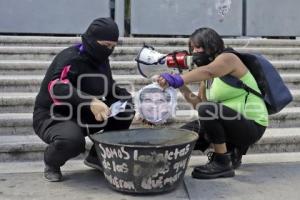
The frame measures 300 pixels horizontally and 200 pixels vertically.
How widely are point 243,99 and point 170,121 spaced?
1169 millimetres

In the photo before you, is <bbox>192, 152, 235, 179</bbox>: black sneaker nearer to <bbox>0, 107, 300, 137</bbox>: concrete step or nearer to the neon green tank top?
the neon green tank top

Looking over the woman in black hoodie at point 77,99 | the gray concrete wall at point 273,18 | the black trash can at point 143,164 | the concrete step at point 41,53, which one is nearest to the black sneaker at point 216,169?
the black trash can at point 143,164

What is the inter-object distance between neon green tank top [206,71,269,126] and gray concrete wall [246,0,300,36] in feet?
15.0

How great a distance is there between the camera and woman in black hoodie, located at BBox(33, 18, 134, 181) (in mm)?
4066

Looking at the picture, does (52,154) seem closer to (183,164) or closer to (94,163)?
(94,163)

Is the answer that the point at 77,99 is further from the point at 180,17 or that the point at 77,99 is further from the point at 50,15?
the point at 180,17

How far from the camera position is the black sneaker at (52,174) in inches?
168

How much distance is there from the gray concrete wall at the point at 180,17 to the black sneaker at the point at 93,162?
403cm

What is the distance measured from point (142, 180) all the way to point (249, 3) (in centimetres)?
551

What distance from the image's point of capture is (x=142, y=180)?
3.90 metres

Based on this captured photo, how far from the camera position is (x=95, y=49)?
4.16 m

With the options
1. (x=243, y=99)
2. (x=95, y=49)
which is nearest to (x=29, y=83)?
(x=95, y=49)

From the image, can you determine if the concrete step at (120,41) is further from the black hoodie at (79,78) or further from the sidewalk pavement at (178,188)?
the black hoodie at (79,78)

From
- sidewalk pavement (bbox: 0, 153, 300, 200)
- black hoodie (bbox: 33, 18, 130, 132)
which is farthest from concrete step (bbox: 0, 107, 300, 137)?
black hoodie (bbox: 33, 18, 130, 132)
